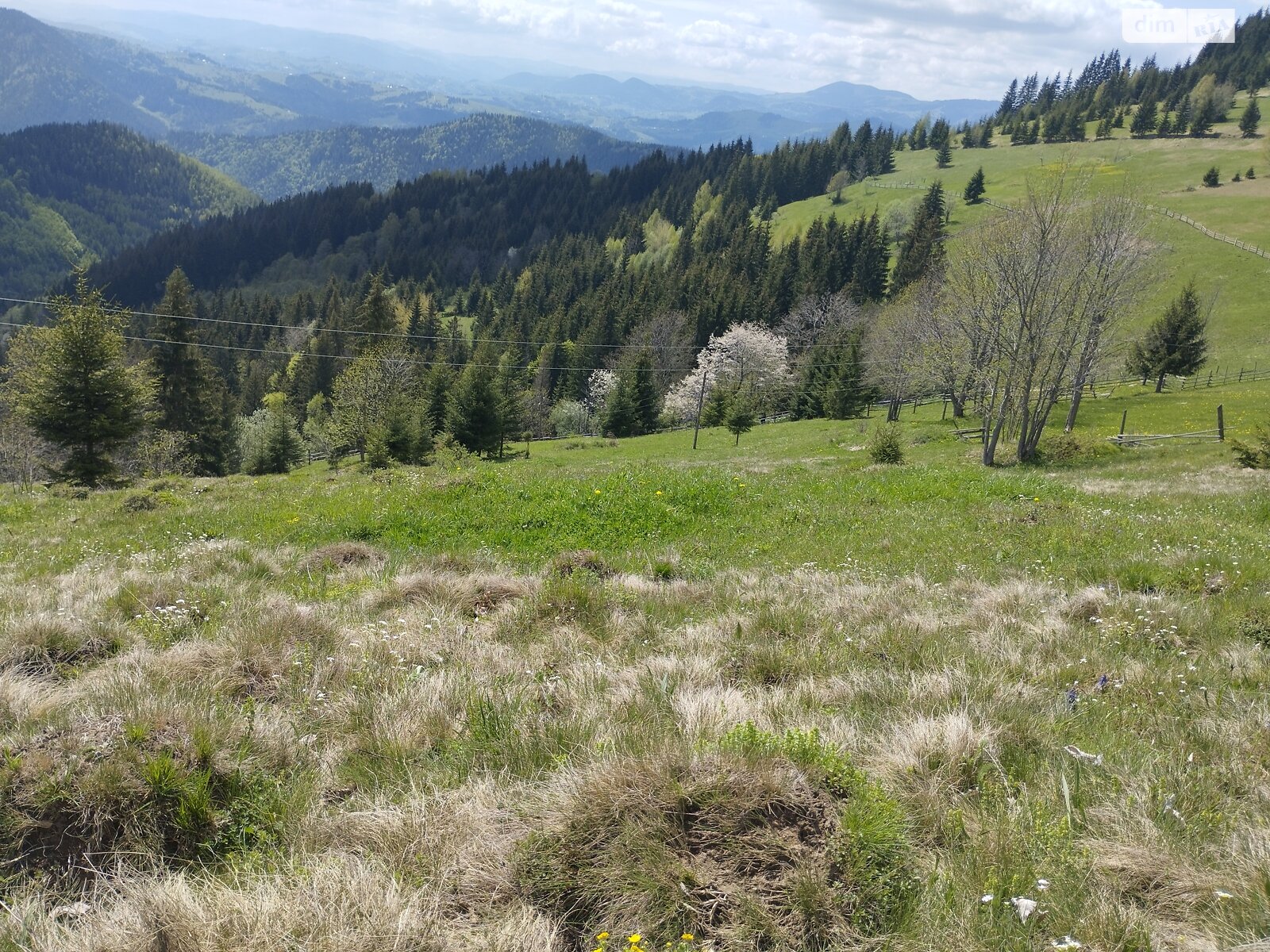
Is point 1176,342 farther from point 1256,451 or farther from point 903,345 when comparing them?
point 1256,451

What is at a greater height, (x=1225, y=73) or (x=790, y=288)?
(x=1225, y=73)

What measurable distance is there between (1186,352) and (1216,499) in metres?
52.2

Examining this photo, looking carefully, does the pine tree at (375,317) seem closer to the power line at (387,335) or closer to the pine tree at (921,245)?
the power line at (387,335)

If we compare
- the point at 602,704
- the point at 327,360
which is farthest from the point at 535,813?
the point at 327,360

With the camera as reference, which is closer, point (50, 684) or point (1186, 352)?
point (50, 684)

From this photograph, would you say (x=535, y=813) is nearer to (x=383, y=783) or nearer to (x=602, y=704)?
(x=383, y=783)

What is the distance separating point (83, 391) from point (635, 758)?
37907 mm

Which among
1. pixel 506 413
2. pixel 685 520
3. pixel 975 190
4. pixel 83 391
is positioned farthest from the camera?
pixel 975 190

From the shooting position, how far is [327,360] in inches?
3819

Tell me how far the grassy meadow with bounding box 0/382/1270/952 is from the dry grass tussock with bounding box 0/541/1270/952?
2 cm

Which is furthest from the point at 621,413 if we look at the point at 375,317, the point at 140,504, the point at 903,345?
the point at 140,504

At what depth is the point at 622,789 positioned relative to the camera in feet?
9.12

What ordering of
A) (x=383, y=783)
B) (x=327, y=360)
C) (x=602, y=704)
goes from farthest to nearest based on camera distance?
(x=327, y=360) < (x=602, y=704) < (x=383, y=783)

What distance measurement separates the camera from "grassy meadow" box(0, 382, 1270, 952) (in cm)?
233
